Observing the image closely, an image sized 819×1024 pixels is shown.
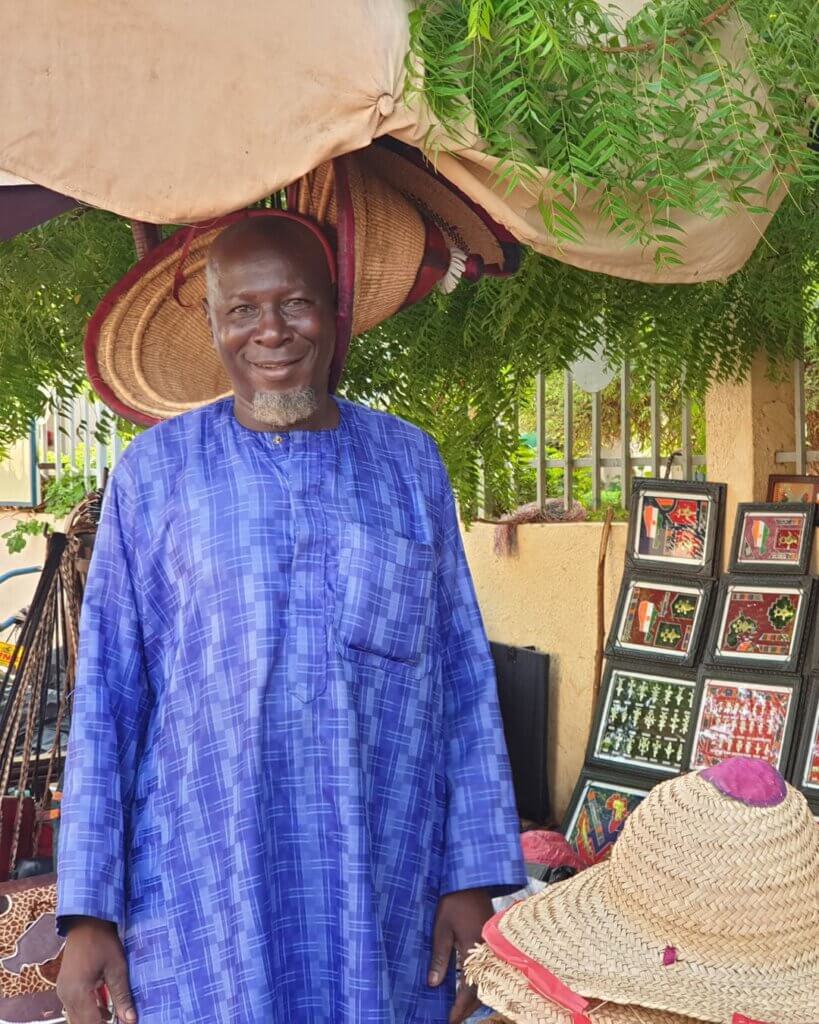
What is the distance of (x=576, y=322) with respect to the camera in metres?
3.13

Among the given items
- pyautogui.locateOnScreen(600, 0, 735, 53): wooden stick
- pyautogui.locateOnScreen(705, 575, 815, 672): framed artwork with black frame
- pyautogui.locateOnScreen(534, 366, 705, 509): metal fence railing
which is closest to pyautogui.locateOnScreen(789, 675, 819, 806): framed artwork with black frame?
pyautogui.locateOnScreen(705, 575, 815, 672): framed artwork with black frame

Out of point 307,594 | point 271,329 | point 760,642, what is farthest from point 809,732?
point 271,329

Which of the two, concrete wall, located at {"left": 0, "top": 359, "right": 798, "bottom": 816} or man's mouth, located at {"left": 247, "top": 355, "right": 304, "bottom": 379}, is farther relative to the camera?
concrete wall, located at {"left": 0, "top": 359, "right": 798, "bottom": 816}

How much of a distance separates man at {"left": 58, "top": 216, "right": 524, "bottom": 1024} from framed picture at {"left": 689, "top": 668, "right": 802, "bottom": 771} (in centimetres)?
176

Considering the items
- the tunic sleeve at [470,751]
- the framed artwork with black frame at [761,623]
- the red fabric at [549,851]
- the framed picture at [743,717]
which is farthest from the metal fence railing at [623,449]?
the tunic sleeve at [470,751]

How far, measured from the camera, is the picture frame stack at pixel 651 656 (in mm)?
3697

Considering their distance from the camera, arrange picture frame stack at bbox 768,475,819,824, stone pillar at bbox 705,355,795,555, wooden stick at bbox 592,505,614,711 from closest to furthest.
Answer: picture frame stack at bbox 768,475,819,824
stone pillar at bbox 705,355,795,555
wooden stick at bbox 592,505,614,711

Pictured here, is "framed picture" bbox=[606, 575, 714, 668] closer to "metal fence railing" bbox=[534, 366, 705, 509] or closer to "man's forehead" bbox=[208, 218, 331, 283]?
"metal fence railing" bbox=[534, 366, 705, 509]

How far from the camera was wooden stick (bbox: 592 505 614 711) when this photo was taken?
4.14 m

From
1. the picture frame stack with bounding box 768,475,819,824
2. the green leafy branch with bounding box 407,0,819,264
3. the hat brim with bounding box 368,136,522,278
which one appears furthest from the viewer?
the picture frame stack with bounding box 768,475,819,824

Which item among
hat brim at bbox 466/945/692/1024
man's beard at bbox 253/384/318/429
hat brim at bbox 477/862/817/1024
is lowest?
hat brim at bbox 466/945/692/1024

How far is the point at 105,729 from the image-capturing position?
1729 mm

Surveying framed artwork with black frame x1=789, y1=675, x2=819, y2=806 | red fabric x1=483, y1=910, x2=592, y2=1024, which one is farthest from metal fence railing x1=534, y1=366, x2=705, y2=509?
red fabric x1=483, y1=910, x2=592, y2=1024

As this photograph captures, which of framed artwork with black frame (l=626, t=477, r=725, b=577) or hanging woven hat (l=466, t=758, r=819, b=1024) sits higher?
framed artwork with black frame (l=626, t=477, r=725, b=577)
